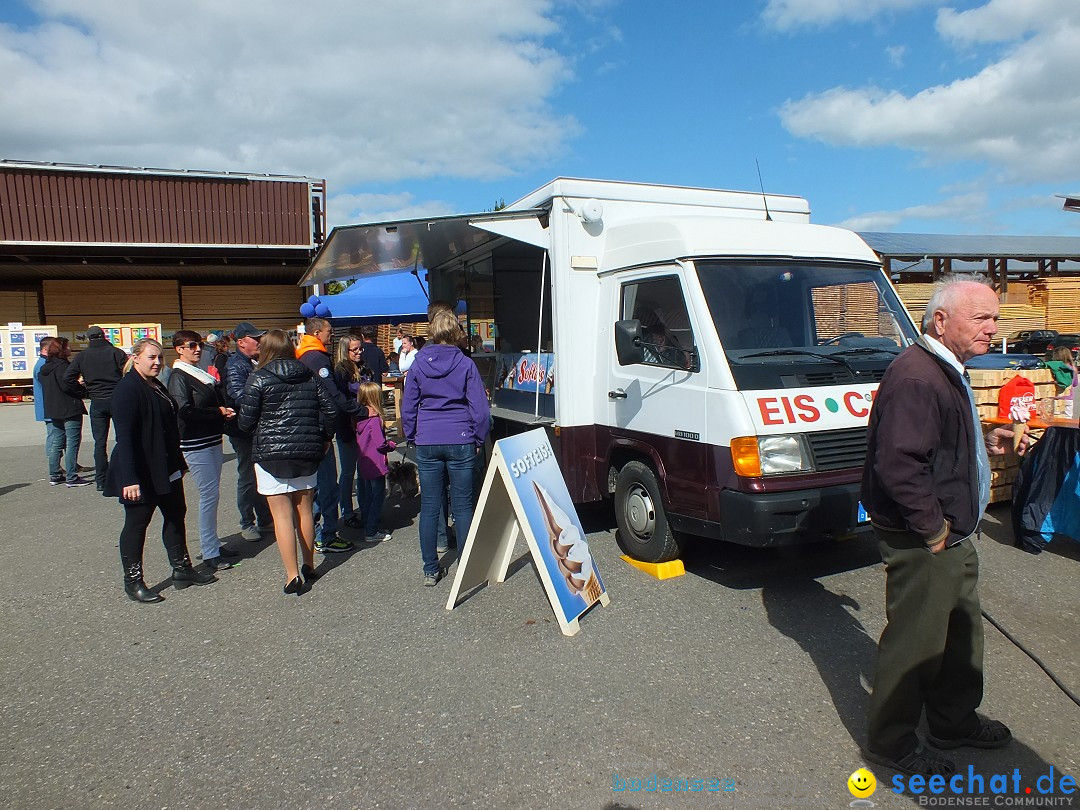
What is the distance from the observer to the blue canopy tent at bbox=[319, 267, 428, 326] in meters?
13.3

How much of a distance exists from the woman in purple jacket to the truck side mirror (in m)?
1.02

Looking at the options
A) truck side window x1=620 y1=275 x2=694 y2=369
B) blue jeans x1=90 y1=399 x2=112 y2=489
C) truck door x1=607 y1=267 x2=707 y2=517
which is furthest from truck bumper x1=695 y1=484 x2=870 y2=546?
blue jeans x1=90 y1=399 x2=112 y2=489

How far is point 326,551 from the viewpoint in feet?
19.6

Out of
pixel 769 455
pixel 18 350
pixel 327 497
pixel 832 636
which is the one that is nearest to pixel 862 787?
pixel 832 636

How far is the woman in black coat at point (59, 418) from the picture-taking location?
9164mm

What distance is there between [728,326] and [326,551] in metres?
3.71

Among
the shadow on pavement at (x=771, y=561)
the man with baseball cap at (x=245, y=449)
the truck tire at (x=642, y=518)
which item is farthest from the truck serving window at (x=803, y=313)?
the man with baseball cap at (x=245, y=449)

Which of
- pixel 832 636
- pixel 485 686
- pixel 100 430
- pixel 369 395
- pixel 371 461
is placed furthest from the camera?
pixel 100 430

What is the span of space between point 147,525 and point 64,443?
5.48m

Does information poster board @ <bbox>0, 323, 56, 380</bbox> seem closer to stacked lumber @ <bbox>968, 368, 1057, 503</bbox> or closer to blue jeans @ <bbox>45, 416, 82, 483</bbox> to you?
blue jeans @ <bbox>45, 416, 82, 483</bbox>

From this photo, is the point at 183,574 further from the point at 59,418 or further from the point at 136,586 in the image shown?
the point at 59,418

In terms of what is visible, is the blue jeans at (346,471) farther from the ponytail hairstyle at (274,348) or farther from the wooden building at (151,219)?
the wooden building at (151,219)

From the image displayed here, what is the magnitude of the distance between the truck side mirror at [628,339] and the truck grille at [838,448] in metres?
1.23

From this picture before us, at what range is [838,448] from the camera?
14.4 feet
